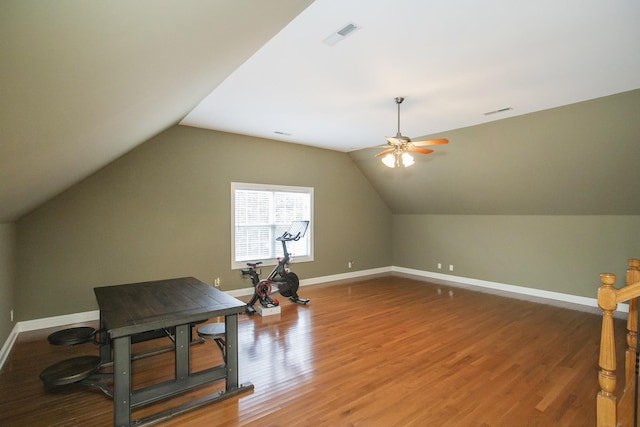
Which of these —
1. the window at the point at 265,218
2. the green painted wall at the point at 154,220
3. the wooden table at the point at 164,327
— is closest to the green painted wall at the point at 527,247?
the green painted wall at the point at 154,220

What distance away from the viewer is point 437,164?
600 cm

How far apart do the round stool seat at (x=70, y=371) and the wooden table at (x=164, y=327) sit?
0.36 m

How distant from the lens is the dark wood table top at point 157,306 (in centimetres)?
221

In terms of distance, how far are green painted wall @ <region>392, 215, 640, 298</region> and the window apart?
9.41 ft

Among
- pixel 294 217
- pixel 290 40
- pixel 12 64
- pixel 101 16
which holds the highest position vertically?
pixel 290 40

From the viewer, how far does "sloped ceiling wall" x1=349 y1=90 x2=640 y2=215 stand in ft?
13.1

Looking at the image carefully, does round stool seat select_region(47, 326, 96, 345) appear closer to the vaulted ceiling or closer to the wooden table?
the wooden table

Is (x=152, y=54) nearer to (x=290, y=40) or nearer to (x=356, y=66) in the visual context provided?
(x=290, y=40)

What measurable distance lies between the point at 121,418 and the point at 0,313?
2153 millimetres

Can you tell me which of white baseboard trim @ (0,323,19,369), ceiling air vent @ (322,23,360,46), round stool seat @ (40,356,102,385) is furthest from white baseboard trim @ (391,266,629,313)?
white baseboard trim @ (0,323,19,369)

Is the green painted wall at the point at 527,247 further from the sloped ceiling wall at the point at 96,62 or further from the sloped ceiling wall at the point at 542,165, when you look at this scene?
the sloped ceiling wall at the point at 96,62

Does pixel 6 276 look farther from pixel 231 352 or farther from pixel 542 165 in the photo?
pixel 542 165

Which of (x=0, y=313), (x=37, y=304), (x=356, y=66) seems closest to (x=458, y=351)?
(x=356, y=66)

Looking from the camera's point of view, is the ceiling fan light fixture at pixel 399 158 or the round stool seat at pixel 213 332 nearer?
the round stool seat at pixel 213 332
